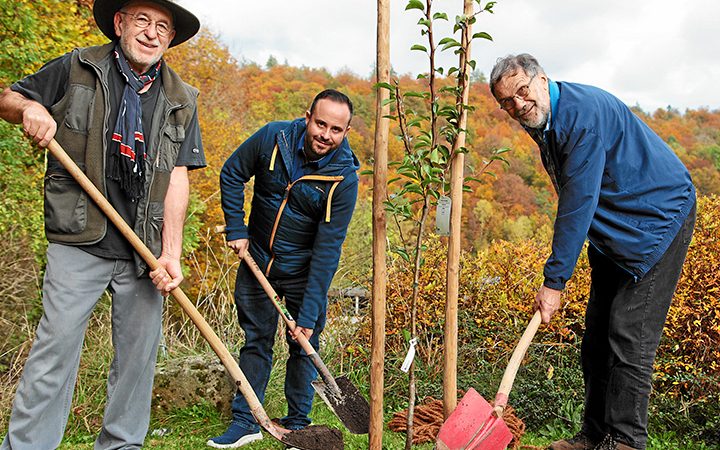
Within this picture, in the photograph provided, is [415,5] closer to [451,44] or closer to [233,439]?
[451,44]

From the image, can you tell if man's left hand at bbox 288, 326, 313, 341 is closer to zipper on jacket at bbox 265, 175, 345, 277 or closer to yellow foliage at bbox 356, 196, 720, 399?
zipper on jacket at bbox 265, 175, 345, 277

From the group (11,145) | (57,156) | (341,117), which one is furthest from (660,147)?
(11,145)

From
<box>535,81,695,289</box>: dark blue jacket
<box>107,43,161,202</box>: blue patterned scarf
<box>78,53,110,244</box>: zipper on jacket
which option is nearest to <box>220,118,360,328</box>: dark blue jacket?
<box>107,43,161,202</box>: blue patterned scarf

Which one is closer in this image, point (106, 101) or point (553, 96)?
point (106, 101)

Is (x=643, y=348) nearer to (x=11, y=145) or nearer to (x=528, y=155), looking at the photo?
(x=11, y=145)

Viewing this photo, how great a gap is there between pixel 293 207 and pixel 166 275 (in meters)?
0.94

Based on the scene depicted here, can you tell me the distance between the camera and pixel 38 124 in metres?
2.66

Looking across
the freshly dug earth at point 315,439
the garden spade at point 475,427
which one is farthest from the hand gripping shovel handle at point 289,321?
the garden spade at point 475,427

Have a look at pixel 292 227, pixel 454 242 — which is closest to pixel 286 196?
pixel 292 227

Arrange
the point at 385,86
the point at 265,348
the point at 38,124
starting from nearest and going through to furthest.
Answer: the point at 38,124 → the point at 385,86 → the point at 265,348

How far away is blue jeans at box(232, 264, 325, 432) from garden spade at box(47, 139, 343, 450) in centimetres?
58

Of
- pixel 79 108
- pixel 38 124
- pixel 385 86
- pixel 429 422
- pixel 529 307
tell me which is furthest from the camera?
pixel 529 307

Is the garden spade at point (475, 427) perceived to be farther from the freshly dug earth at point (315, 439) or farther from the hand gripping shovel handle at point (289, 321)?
the hand gripping shovel handle at point (289, 321)

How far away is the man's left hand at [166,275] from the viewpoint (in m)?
2.92
